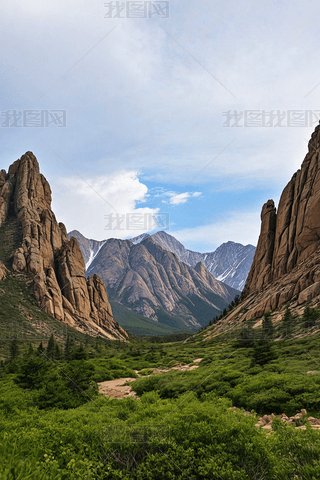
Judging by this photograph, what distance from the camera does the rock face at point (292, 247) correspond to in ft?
209

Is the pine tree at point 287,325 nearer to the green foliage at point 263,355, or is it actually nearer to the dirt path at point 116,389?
the green foliage at point 263,355

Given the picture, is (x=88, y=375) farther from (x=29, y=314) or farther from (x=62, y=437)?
(x=29, y=314)

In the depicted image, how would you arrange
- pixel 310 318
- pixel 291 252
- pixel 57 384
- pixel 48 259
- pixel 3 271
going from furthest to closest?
1. pixel 48 259
2. pixel 3 271
3. pixel 291 252
4. pixel 310 318
5. pixel 57 384

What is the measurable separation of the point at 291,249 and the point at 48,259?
4238 inches

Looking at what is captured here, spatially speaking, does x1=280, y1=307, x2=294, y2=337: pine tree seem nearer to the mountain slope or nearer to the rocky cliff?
the mountain slope

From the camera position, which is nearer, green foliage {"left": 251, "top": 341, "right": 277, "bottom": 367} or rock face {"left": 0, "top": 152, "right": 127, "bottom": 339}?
green foliage {"left": 251, "top": 341, "right": 277, "bottom": 367}

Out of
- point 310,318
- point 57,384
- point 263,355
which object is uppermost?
point 310,318

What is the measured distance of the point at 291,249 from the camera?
82.5 metres

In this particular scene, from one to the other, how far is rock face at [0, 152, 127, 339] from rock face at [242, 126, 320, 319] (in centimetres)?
7320

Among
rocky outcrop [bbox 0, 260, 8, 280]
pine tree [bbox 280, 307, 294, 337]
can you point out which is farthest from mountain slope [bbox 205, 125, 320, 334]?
rocky outcrop [bbox 0, 260, 8, 280]

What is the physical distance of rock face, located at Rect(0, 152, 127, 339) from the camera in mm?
117062

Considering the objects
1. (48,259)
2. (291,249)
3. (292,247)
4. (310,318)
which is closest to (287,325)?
(310,318)

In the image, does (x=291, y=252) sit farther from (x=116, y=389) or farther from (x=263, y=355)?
(x=116, y=389)

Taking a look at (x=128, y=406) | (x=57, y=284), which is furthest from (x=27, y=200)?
(x=128, y=406)
